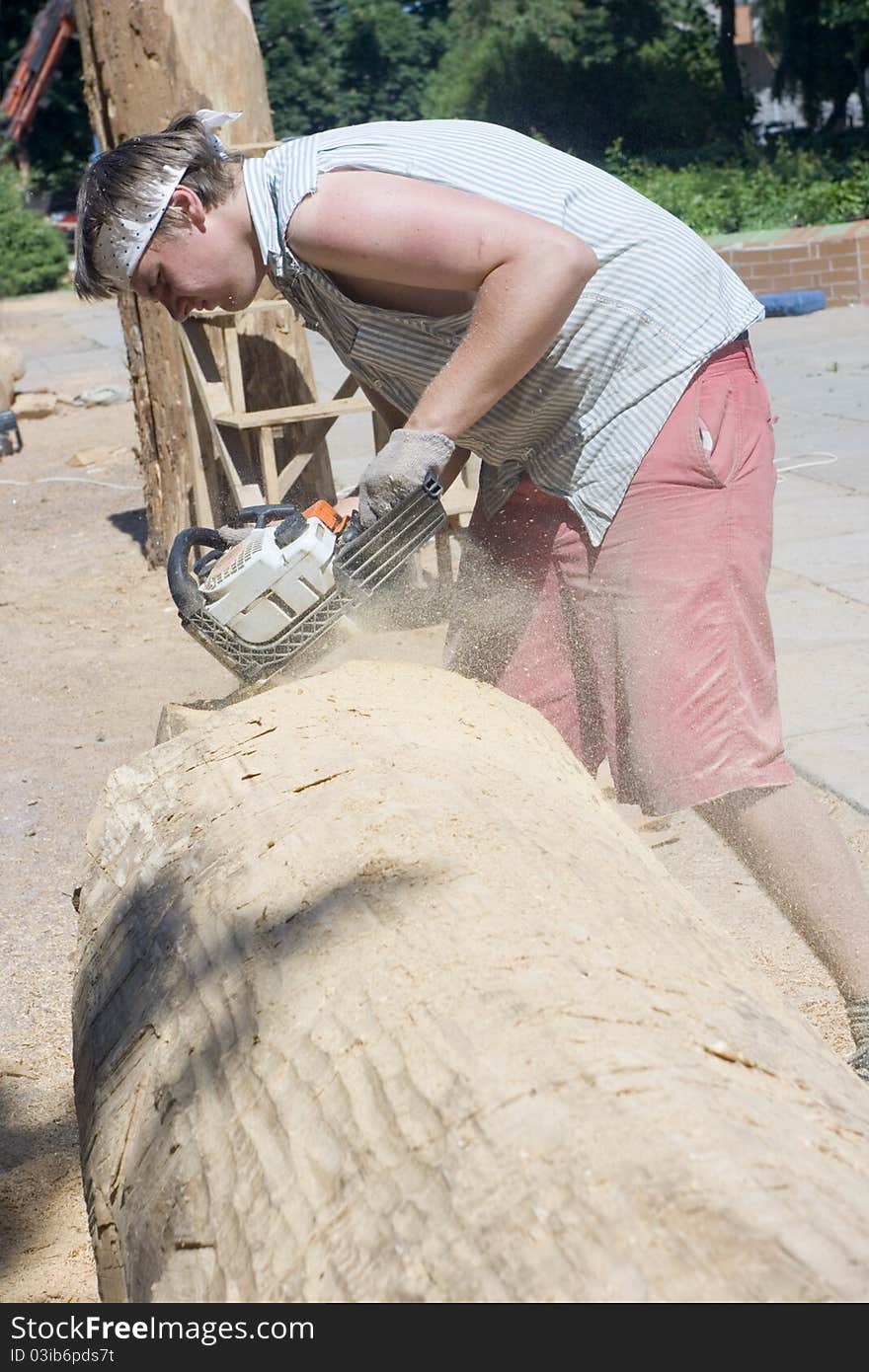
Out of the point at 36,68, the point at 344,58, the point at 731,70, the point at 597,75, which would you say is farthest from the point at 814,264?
the point at 344,58

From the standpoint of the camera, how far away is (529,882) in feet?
5.32

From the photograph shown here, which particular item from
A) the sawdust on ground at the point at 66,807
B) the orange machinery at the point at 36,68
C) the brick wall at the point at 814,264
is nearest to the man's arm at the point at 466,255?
the sawdust on ground at the point at 66,807

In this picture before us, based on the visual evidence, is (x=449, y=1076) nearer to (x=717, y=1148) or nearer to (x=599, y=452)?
(x=717, y=1148)

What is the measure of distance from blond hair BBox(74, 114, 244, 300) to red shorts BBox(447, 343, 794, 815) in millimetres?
796

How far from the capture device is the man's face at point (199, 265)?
2.24 metres

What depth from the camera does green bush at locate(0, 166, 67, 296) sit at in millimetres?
22547

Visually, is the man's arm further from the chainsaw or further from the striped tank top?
the chainsaw

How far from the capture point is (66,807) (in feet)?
13.4

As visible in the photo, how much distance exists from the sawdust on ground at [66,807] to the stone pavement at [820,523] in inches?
16.0

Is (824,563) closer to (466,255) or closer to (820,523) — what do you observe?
(820,523)

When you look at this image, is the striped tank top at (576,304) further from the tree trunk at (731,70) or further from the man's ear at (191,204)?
the tree trunk at (731,70)

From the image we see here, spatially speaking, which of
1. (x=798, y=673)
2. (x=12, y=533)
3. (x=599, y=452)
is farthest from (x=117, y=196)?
(x=12, y=533)

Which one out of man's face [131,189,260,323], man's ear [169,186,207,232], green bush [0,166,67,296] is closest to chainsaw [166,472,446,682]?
man's face [131,189,260,323]

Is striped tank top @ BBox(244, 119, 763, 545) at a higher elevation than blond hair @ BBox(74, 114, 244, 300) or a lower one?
lower
